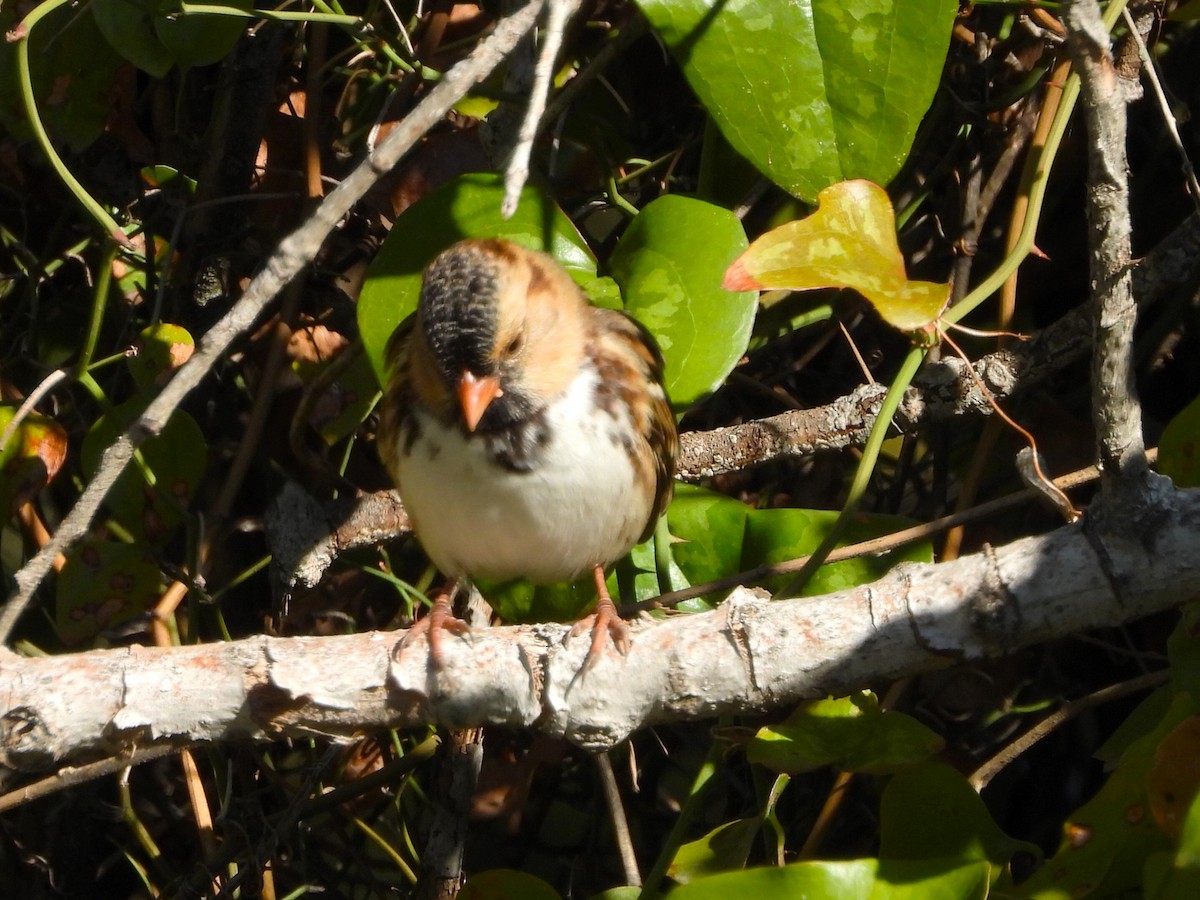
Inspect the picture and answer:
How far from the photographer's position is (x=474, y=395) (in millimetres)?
2096

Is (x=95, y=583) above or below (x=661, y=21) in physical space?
below

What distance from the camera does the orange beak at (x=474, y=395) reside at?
2.08 m

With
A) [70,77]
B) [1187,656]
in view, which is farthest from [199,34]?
[1187,656]

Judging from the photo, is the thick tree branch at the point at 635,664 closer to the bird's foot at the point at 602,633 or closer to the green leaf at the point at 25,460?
the bird's foot at the point at 602,633

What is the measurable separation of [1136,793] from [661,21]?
1277 mm

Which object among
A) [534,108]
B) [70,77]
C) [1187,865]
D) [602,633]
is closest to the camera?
[534,108]

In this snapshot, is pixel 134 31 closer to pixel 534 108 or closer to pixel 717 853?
pixel 534 108

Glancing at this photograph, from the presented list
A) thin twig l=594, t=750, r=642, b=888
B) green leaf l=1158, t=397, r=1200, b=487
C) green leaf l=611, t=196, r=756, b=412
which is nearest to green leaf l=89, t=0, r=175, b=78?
green leaf l=611, t=196, r=756, b=412

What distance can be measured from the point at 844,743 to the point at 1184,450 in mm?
640

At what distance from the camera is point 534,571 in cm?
238

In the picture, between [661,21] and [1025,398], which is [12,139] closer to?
[661,21]

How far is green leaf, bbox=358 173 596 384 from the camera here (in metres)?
2.21

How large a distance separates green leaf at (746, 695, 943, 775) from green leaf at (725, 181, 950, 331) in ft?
2.05

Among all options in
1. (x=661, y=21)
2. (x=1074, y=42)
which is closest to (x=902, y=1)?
(x=661, y=21)
